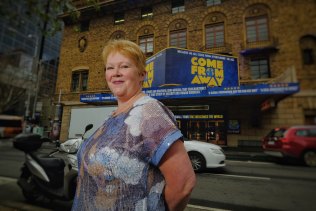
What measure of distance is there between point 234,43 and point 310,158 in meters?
9.65

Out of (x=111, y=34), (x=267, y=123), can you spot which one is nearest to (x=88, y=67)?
(x=111, y=34)

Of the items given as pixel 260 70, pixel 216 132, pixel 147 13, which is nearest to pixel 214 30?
pixel 260 70

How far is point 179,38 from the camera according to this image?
1602 cm

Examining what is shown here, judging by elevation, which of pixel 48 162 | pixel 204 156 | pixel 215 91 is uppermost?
pixel 215 91

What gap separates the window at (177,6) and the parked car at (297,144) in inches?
511

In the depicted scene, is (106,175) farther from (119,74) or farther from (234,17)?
(234,17)

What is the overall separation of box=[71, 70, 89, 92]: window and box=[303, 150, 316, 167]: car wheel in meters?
17.2

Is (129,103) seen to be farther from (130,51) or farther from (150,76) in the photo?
(150,76)

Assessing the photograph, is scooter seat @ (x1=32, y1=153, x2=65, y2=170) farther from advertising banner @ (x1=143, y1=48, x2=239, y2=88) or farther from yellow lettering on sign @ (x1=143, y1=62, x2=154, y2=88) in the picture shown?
yellow lettering on sign @ (x1=143, y1=62, x2=154, y2=88)

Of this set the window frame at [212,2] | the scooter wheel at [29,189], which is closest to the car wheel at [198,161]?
the scooter wheel at [29,189]

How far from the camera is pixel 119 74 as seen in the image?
1060 mm

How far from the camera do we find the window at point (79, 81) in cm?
1842

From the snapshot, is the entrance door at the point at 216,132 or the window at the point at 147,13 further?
the window at the point at 147,13

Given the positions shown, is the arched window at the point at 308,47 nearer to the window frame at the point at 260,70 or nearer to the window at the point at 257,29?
the window frame at the point at 260,70
